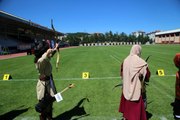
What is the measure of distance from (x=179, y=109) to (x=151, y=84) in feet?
14.8

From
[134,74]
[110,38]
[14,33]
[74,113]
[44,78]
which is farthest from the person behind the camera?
[110,38]

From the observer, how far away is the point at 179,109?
582 cm

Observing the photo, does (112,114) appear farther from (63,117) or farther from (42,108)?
(42,108)

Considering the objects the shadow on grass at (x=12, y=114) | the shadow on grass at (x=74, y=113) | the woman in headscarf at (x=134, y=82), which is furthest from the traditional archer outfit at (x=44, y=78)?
the woman in headscarf at (x=134, y=82)

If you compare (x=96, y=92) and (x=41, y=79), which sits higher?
(x=41, y=79)

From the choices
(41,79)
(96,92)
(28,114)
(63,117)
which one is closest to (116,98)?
(96,92)

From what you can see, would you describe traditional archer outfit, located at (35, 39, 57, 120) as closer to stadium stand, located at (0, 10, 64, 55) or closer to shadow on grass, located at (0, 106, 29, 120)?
shadow on grass, located at (0, 106, 29, 120)

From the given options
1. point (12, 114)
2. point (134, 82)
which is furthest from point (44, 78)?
point (12, 114)

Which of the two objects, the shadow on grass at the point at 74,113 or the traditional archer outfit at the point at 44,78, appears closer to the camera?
the traditional archer outfit at the point at 44,78

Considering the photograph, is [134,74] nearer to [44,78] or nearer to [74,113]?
[44,78]

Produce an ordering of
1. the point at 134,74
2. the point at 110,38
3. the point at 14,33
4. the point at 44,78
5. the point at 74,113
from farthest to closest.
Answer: the point at 110,38 < the point at 14,33 < the point at 74,113 < the point at 44,78 < the point at 134,74

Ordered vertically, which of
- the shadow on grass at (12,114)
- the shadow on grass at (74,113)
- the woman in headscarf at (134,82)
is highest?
the woman in headscarf at (134,82)

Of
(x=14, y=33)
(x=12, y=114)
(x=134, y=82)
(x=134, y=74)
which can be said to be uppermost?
(x=14, y=33)

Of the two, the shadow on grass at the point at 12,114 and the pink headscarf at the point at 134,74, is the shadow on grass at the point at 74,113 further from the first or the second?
the pink headscarf at the point at 134,74
